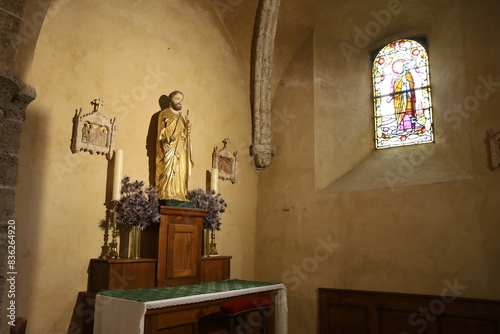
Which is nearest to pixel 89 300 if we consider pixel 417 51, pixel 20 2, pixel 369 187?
Answer: pixel 20 2

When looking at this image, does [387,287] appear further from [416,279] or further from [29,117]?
[29,117]

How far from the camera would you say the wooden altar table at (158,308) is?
10.9 ft

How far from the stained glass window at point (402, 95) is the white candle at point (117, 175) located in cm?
380

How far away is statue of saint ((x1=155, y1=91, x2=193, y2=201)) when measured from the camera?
4.62 m

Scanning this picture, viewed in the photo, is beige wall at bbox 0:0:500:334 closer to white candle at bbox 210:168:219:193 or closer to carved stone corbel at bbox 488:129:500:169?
carved stone corbel at bbox 488:129:500:169

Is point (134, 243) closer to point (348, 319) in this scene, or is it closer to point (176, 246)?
point (176, 246)

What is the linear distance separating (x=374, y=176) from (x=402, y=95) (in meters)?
1.36

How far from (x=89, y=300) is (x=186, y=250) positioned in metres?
1.08

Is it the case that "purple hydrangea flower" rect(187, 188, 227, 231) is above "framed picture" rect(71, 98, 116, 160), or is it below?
below

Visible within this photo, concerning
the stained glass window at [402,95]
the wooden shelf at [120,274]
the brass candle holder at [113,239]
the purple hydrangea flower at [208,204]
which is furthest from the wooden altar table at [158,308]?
the stained glass window at [402,95]

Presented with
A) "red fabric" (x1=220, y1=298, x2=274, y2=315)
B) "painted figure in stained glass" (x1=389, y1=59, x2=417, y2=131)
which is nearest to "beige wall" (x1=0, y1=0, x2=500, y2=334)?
"painted figure in stained glass" (x1=389, y1=59, x2=417, y2=131)

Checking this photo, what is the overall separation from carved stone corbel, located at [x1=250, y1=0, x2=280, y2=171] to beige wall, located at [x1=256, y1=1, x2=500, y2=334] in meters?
0.20

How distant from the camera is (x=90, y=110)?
4.18 meters

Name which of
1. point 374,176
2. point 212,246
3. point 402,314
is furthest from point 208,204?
point 402,314
